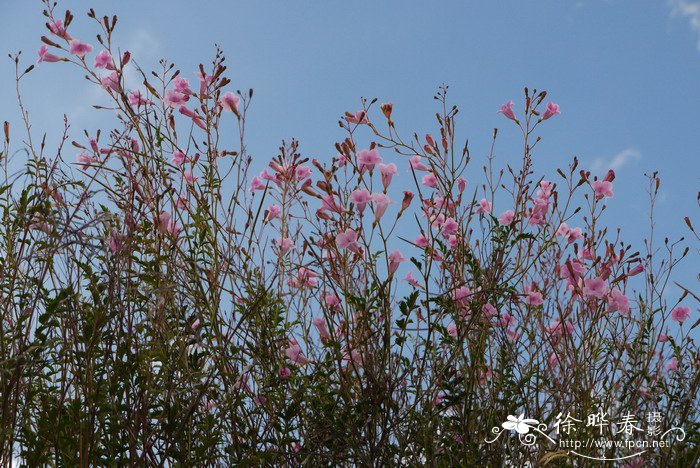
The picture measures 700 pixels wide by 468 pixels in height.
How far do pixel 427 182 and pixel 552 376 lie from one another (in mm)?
934

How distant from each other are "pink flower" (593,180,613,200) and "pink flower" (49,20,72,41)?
2265mm

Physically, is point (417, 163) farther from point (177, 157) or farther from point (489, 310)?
point (177, 157)

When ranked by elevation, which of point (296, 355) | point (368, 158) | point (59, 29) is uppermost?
point (59, 29)

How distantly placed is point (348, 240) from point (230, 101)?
0.75 m

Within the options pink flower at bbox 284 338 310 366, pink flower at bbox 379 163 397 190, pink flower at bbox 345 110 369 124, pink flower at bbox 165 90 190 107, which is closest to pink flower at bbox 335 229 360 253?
pink flower at bbox 379 163 397 190

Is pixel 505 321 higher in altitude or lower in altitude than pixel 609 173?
lower

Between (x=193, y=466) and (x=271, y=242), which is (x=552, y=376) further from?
(x=193, y=466)

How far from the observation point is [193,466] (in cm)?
250

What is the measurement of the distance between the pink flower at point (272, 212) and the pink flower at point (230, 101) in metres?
0.40

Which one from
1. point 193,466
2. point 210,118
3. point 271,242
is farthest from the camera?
point 271,242

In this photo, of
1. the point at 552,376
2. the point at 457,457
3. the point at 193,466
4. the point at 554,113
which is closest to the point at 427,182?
the point at 554,113

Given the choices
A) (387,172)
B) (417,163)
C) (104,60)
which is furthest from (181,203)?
(417,163)

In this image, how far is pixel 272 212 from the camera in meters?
3.17

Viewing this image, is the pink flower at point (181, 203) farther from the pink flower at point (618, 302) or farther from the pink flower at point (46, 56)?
the pink flower at point (618, 302)
